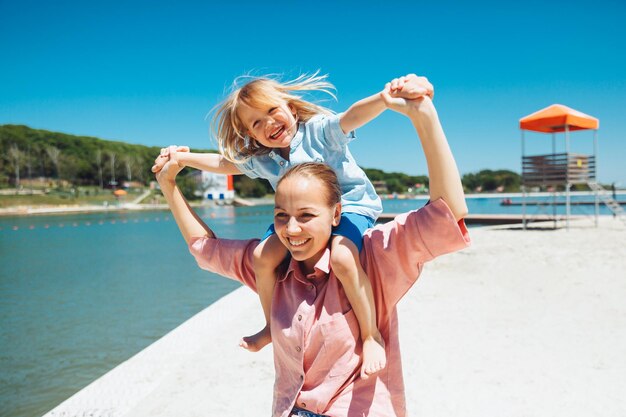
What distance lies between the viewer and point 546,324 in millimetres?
6426

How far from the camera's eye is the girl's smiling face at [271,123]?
1768 mm

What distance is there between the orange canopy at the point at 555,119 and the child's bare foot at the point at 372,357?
53.8 feet

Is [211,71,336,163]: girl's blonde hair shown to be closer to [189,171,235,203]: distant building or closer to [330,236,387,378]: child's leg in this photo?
[330,236,387,378]: child's leg

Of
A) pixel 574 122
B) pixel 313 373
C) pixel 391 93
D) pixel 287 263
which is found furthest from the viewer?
pixel 574 122

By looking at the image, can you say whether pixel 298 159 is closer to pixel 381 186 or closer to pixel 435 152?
pixel 435 152

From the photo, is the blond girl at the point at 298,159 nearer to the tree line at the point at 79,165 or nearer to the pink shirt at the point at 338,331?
the pink shirt at the point at 338,331

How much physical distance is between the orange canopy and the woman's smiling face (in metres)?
16.4

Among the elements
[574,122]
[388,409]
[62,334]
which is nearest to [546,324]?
[388,409]

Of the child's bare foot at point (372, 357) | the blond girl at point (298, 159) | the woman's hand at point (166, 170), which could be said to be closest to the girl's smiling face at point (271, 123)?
the blond girl at point (298, 159)

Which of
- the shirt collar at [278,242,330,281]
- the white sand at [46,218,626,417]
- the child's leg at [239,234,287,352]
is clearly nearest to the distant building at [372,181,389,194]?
the white sand at [46,218,626,417]

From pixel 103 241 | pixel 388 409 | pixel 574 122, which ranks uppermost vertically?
pixel 574 122

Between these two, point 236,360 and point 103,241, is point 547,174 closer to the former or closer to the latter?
point 236,360

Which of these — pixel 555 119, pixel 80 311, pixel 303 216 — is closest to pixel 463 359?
pixel 303 216

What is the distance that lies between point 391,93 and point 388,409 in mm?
887
